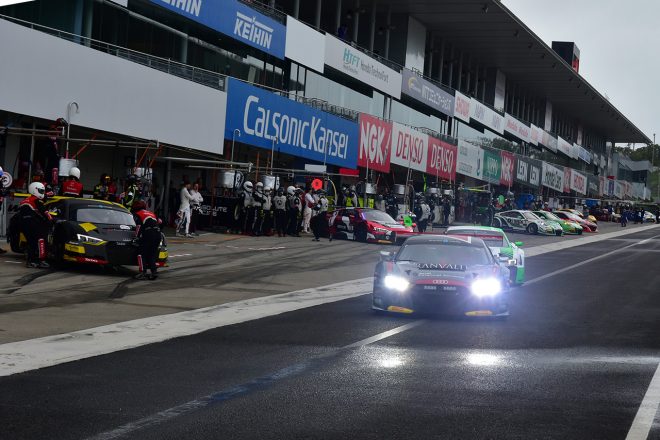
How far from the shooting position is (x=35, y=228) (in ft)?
61.4

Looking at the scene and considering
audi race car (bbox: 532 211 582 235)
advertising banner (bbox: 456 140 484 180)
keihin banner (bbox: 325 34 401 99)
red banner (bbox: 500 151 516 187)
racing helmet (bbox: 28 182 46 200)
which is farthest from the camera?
red banner (bbox: 500 151 516 187)

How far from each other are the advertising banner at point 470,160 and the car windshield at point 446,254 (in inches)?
1815

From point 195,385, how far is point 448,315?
266 inches

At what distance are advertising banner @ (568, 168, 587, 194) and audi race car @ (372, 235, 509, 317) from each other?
8965cm

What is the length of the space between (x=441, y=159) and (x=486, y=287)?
44534mm

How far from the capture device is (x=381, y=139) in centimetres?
4897

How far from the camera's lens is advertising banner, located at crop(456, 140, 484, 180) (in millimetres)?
62094

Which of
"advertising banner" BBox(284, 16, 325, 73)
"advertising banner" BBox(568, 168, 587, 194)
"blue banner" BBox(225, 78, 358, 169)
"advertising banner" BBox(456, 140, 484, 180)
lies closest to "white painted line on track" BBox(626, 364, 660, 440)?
"blue banner" BBox(225, 78, 358, 169)

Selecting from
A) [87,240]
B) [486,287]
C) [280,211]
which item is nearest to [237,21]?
[280,211]

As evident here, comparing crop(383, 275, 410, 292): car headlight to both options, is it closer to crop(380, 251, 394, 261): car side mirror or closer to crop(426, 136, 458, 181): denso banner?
crop(380, 251, 394, 261): car side mirror

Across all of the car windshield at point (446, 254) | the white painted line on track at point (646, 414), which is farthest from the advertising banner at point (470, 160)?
the white painted line on track at point (646, 414)

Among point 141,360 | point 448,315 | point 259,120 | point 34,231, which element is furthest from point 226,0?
point 141,360

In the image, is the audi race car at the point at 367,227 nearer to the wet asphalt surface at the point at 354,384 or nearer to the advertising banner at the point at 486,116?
the wet asphalt surface at the point at 354,384

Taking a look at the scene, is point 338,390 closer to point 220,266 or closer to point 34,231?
point 34,231
